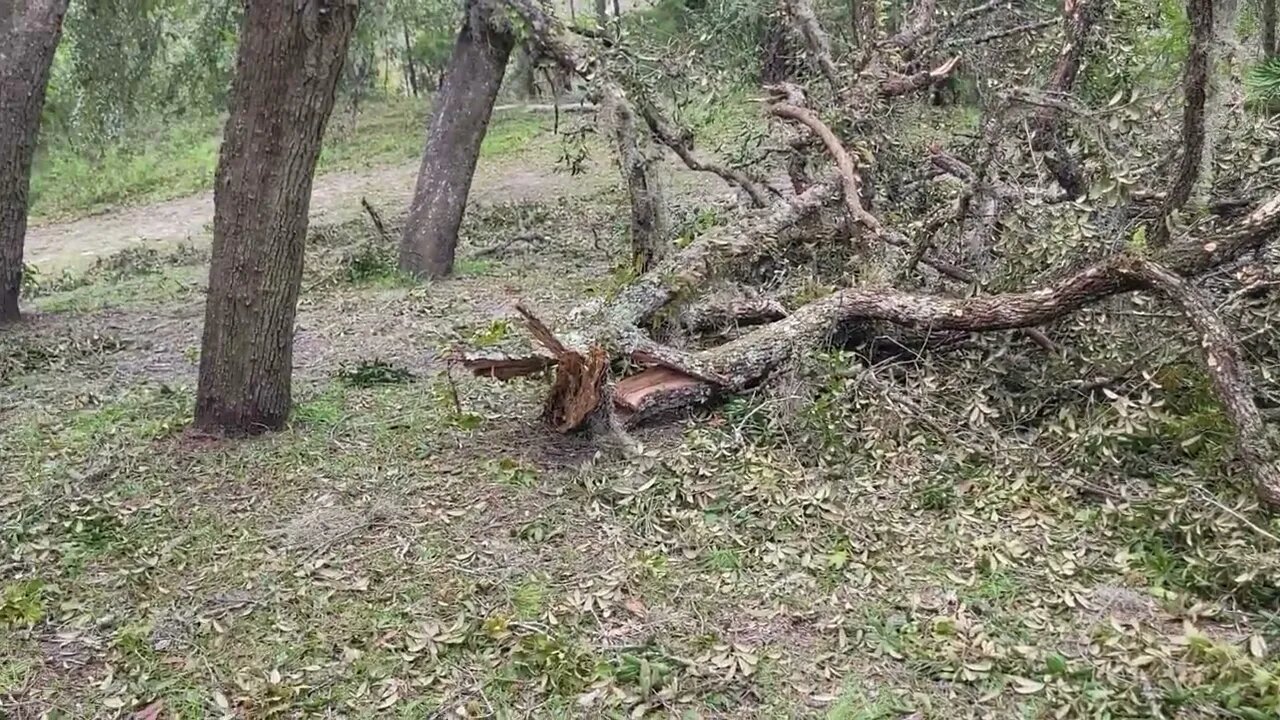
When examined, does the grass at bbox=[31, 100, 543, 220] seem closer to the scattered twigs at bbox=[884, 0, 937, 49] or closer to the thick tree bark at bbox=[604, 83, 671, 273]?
the scattered twigs at bbox=[884, 0, 937, 49]

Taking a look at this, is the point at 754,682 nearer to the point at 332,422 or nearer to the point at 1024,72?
the point at 332,422

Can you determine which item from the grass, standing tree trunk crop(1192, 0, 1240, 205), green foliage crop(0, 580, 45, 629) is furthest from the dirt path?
green foliage crop(0, 580, 45, 629)

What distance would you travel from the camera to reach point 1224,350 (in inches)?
119

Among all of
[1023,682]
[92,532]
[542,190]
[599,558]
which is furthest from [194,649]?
[542,190]

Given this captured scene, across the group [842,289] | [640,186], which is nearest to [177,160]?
[640,186]

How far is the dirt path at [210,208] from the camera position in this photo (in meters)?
10.1

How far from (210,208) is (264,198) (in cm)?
907

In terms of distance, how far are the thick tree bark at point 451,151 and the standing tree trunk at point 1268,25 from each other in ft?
14.0

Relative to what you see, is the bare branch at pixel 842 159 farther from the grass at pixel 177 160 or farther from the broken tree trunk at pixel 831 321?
the grass at pixel 177 160

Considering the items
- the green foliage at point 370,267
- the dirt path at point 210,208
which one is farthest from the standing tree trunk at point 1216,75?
the dirt path at point 210,208

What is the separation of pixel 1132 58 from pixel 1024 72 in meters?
0.55

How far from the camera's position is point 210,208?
1177cm

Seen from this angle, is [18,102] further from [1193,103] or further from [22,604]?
[1193,103]

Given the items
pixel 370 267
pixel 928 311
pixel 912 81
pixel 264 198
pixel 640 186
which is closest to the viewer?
pixel 264 198
